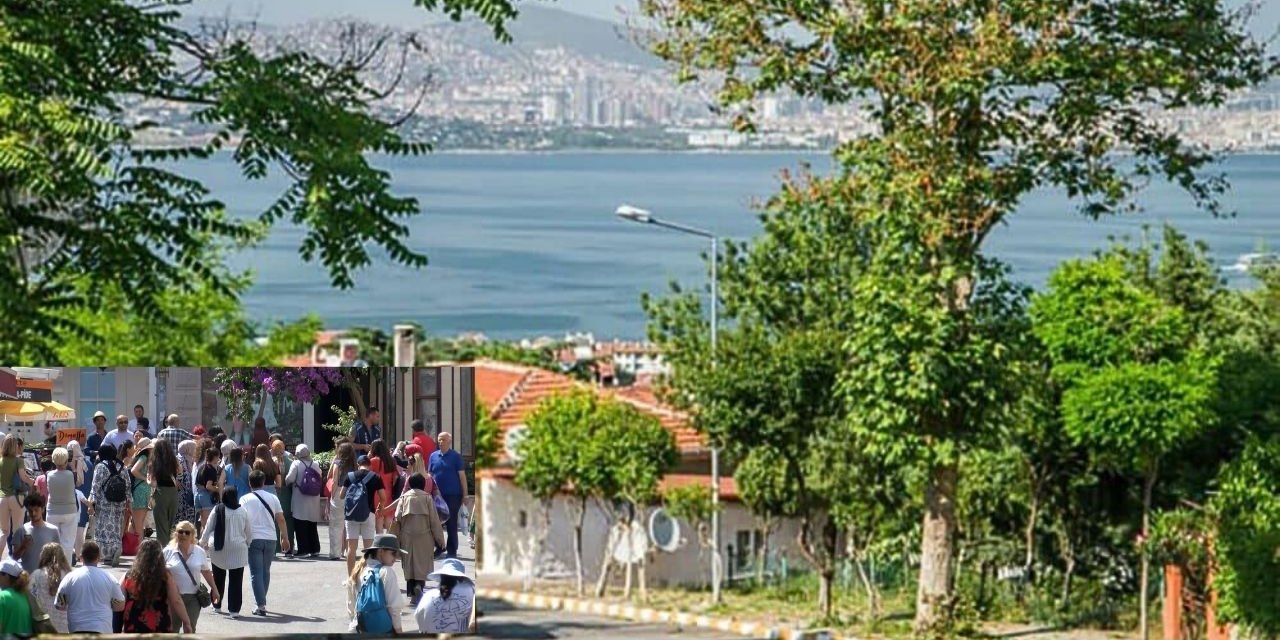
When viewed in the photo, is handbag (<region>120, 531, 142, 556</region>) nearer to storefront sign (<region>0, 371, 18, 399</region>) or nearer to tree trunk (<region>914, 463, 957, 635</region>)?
storefront sign (<region>0, 371, 18, 399</region>)

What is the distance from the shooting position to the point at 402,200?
1223cm

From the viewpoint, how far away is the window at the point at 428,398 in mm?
4855

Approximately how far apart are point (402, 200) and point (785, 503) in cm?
999

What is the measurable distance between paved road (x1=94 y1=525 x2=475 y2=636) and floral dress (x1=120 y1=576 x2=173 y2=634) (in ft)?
0.27

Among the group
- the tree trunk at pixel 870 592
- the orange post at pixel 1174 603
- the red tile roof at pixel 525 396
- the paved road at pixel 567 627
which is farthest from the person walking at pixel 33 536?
the red tile roof at pixel 525 396

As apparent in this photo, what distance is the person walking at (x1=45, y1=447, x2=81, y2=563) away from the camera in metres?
4.66

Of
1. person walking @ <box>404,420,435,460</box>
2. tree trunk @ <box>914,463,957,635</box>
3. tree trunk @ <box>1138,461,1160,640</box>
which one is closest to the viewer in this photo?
person walking @ <box>404,420,435,460</box>

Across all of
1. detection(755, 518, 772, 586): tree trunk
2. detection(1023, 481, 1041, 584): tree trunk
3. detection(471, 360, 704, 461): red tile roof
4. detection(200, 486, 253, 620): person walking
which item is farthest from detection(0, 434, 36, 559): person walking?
detection(471, 360, 704, 461): red tile roof

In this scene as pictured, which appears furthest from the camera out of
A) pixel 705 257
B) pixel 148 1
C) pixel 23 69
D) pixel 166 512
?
pixel 705 257

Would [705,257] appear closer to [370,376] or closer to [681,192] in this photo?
[370,376]

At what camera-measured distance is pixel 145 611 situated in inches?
183

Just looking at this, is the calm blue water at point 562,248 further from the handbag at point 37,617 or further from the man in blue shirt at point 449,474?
the handbag at point 37,617

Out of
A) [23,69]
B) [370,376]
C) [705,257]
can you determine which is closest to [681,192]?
[705,257]

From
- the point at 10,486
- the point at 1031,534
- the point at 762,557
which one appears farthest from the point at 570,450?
the point at 10,486
